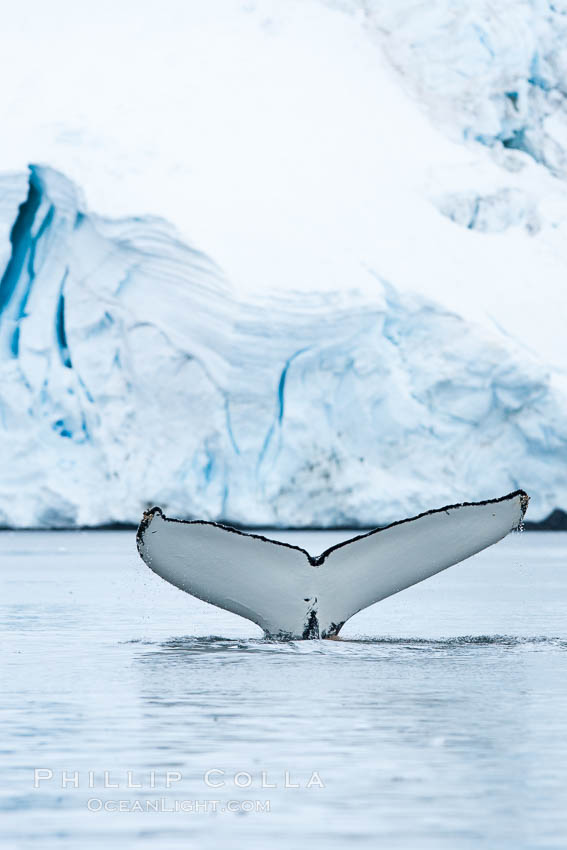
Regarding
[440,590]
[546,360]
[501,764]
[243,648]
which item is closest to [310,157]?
[546,360]

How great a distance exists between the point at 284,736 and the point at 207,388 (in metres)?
19.1

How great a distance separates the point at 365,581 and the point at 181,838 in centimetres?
304

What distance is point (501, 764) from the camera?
538 centimetres

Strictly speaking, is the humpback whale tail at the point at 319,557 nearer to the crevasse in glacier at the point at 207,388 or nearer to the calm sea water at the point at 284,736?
the calm sea water at the point at 284,736

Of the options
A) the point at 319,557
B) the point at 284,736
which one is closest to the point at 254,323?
the point at 319,557

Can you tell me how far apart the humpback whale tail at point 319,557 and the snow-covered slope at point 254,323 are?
17.5 meters

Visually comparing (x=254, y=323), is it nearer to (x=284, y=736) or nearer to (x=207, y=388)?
(x=207, y=388)

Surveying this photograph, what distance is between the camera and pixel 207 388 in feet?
82.1

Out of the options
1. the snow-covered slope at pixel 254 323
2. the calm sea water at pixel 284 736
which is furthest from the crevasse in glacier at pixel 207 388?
the calm sea water at pixel 284 736

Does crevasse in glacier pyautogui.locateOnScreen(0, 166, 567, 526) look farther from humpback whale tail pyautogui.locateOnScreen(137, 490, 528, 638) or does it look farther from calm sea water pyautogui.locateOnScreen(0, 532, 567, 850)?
humpback whale tail pyautogui.locateOnScreen(137, 490, 528, 638)

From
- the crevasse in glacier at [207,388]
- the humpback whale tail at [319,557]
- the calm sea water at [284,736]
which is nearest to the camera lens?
the calm sea water at [284,736]

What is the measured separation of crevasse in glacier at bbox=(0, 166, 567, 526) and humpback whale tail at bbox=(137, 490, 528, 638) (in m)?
17.5

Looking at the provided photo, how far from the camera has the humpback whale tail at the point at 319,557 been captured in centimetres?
693

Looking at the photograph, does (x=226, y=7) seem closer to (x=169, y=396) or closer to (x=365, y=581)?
(x=169, y=396)
